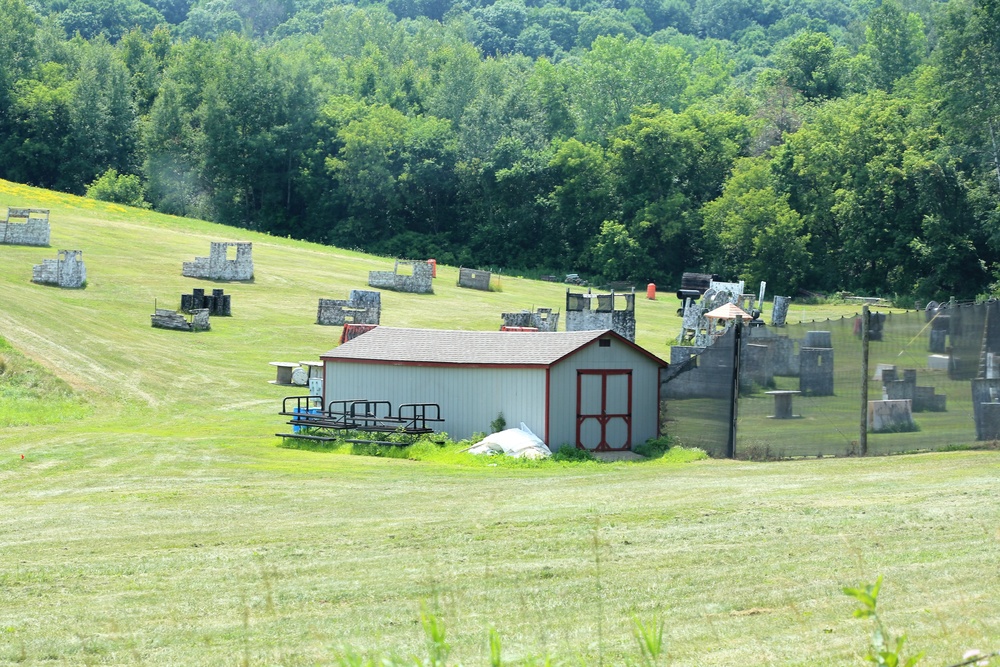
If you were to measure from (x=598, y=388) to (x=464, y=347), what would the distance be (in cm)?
397

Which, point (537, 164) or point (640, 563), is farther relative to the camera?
point (537, 164)

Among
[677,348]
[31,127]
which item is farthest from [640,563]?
[31,127]

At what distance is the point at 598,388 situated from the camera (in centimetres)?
3078

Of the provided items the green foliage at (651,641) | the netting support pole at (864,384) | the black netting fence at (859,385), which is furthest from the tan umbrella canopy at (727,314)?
the green foliage at (651,641)

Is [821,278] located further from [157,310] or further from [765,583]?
[765,583]

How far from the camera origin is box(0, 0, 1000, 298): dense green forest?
7831cm

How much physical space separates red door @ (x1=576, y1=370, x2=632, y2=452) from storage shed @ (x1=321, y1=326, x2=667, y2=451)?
0.9 inches

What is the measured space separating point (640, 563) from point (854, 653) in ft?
15.4

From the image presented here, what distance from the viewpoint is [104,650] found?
37.7ft

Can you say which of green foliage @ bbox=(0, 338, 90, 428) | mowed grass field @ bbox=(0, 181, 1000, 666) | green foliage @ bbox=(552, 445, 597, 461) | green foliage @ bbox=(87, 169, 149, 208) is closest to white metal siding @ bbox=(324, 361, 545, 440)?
green foliage @ bbox=(552, 445, 597, 461)

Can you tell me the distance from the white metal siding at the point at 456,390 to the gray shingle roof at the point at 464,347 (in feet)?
0.76

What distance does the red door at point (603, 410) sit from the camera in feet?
100

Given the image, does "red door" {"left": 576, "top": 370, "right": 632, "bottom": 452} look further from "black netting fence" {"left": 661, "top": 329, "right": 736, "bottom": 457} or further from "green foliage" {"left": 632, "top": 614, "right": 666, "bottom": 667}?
"green foliage" {"left": 632, "top": 614, "right": 666, "bottom": 667}

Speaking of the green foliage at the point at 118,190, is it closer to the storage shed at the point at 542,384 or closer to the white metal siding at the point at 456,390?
the white metal siding at the point at 456,390
